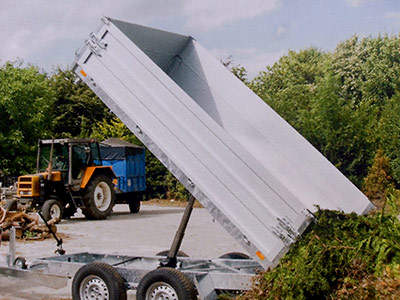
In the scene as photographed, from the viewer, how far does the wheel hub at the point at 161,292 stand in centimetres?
552

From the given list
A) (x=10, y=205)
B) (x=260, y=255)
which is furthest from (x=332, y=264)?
(x=10, y=205)

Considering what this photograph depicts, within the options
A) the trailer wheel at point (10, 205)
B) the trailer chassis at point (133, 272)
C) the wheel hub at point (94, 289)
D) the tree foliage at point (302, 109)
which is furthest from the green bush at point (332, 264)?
the tree foliage at point (302, 109)

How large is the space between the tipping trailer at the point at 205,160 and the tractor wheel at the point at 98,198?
→ 991 centimetres

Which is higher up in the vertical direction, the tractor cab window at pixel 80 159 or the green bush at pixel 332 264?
the tractor cab window at pixel 80 159

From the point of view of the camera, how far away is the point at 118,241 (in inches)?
502

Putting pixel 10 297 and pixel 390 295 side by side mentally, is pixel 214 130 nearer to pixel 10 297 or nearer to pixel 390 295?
pixel 390 295

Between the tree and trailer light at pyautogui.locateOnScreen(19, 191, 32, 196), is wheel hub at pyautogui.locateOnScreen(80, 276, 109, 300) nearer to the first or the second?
trailer light at pyautogui.locateOnScreen(19, 191, 32, 196)

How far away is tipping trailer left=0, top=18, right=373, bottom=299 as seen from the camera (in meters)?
5.12

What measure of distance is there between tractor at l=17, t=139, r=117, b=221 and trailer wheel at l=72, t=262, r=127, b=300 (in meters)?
10.6

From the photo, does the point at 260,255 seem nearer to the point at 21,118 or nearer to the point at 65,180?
the point at 65,180

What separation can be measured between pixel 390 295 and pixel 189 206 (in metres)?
2.70

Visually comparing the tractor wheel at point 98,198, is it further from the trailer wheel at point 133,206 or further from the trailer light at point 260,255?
the trailer light at point 260,255

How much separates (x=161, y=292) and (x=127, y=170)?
1594 cm

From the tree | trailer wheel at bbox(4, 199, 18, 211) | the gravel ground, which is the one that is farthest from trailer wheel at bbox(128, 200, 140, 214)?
the tree
